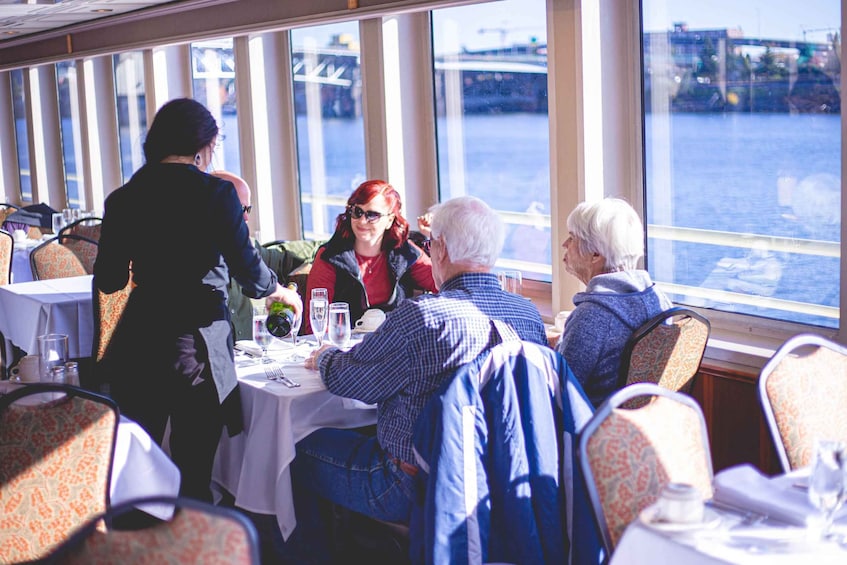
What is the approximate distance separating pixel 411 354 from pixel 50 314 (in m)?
2.69

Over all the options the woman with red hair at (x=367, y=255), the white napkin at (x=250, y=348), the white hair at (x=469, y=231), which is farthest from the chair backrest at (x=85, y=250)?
the white hair at (x=469, y=231)

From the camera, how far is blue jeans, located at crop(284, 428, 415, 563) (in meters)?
2.89

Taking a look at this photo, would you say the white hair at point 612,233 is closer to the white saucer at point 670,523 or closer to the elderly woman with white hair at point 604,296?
the elderly woman with white hair at point 604,296

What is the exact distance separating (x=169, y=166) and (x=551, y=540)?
5.35 feet

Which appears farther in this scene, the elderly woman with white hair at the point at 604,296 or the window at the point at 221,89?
the window at the point at 221,89

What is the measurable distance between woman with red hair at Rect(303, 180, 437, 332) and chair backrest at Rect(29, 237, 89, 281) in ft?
6.45

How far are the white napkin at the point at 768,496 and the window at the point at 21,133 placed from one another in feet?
35.5

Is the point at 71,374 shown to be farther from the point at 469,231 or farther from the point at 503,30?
the point at 503,30

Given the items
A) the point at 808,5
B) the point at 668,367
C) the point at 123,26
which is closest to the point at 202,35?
the point at 123,26

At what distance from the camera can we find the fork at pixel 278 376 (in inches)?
124

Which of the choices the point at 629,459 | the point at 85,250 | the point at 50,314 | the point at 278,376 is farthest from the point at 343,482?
the point at 85,250

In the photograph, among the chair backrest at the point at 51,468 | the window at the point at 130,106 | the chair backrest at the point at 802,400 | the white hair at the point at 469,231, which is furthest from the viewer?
the window at the point at 130,106

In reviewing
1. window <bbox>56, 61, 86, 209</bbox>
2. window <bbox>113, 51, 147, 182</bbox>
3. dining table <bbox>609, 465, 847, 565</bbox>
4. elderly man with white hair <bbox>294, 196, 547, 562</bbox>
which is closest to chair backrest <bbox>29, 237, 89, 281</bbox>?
elderly man with white hair <bbox>294, 196, 547, 562</bbox>

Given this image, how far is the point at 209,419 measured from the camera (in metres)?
3.21
